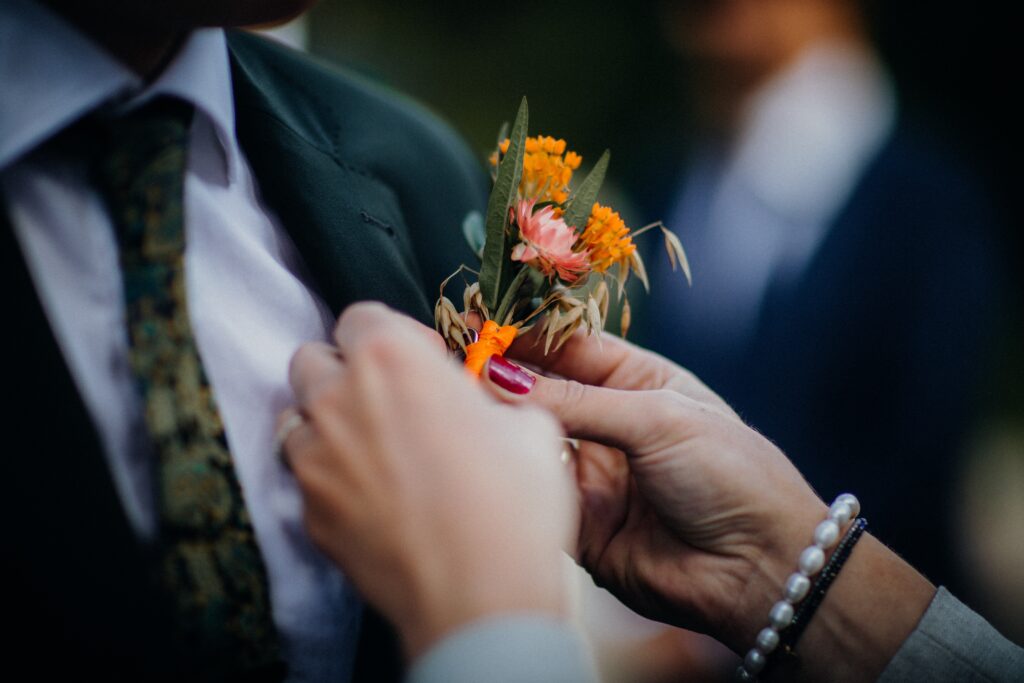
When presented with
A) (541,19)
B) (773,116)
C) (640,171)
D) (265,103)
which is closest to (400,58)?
(541,19)

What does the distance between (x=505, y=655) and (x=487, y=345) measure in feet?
1.33

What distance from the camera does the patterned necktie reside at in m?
0.69

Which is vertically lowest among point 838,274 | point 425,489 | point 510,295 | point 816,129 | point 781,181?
point 425,489

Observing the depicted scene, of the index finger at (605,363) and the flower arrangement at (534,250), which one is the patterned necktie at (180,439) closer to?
the flower arrangement at (534,250)

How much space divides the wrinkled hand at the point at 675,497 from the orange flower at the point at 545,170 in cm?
24

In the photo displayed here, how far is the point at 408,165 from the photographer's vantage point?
124 cm

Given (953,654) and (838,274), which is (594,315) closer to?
(953,654)

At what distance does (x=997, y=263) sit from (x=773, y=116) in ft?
2.94

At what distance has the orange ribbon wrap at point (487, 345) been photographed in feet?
2.91

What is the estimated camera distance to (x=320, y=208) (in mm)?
964

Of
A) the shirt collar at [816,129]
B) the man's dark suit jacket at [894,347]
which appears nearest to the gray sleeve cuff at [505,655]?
the man's dark suit jacket at [894,347]

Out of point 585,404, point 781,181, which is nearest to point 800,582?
point 585,404

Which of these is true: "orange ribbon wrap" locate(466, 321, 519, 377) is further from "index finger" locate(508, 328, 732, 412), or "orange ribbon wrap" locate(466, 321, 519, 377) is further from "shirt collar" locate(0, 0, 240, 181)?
"shirt collar" locate(0, 0, 240, 181)

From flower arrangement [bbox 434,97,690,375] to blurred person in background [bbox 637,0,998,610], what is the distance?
4.56 feet
